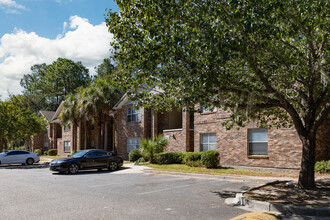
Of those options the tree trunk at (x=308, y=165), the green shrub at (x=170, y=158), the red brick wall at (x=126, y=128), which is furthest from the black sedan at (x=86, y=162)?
the tree trunk at (x=308, y=165)

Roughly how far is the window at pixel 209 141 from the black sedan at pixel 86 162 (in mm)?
6637

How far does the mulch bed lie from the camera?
8317 mm

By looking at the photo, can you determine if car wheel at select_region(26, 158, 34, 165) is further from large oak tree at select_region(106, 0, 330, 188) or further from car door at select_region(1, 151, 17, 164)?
large oak tree at select_region(106, 0, 330, 188)

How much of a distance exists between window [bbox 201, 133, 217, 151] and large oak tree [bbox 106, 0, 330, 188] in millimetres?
11113

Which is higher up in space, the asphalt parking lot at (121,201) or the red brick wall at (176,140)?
the red brick wall at (176,140)

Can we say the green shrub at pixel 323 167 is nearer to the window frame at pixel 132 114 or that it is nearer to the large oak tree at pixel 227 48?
the large oak tree at pixel 227 48

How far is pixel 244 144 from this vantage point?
19.0 metres

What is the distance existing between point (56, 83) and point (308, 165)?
67.5 metres

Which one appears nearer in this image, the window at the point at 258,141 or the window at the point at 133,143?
the window at the point at 258,141

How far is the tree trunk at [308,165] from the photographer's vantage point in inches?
396

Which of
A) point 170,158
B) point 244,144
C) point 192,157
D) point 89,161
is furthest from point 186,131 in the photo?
point 89,161

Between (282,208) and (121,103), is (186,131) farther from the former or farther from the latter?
(282,208)

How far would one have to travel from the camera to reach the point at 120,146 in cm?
3231

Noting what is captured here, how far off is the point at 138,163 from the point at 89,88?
1197cm
